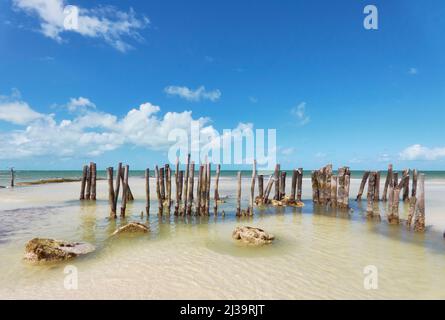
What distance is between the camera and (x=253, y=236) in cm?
927

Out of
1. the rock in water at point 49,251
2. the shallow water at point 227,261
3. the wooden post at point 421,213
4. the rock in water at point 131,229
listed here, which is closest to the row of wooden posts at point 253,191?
the wooden post at point 421,213

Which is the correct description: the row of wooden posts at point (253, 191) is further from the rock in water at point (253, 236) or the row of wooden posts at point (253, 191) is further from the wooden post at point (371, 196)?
the rock in water at point (253, 236)

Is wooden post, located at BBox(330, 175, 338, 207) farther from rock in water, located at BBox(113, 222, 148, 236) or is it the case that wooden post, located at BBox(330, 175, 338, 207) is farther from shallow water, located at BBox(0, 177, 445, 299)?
rock in water, located at BBox(113, 222, 148, 236)

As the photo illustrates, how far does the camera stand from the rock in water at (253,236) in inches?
361

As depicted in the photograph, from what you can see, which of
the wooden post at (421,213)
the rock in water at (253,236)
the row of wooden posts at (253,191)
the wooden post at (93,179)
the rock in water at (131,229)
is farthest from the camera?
the wooden post at (93,179)

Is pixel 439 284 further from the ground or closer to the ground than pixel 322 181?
closer to the ground

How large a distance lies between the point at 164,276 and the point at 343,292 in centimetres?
405

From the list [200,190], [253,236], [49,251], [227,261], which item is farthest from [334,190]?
[49,251]

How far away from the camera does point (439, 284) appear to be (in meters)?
6.27

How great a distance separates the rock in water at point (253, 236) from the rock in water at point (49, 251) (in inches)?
198

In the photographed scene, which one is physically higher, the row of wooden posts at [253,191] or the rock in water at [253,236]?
the row of wooden posts at [253,191]

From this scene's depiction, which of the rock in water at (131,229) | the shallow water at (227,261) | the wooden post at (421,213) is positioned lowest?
the shallow water at (227,261)

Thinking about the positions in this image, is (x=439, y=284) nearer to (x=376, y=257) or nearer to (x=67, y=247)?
(x=376, y=257)
